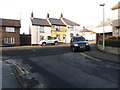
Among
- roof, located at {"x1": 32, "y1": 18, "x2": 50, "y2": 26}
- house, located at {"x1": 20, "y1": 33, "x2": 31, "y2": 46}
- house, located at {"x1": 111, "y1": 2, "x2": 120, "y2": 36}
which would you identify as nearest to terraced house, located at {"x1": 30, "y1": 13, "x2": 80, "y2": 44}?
roof, located at {"x1": 32, "y1": 18, "x2": 50, "y2": 26}

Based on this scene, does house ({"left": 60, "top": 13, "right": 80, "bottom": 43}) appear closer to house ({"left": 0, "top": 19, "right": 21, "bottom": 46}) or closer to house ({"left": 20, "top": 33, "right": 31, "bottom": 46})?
house ({"left": 20, "top": 33, "right": 31, "bottom": 46})

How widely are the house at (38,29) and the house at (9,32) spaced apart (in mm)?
4703

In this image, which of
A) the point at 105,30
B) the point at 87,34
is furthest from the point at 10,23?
the point at 87,34

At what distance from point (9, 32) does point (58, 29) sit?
15685 mm

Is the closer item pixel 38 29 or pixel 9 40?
pixel 9 40

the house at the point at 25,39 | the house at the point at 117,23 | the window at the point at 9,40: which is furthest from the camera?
the house at the point at 25,39

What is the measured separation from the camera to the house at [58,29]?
43.8m

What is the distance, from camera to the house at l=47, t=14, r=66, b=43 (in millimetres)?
43750

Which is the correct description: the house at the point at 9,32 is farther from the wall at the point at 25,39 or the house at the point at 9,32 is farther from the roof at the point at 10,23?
the wall at the point at 25,39

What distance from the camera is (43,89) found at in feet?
18.6

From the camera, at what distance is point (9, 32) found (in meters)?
35.6

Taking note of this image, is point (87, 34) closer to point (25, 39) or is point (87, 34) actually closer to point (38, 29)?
point (38, 29)

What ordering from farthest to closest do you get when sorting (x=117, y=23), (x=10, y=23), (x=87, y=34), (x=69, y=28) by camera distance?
(x=87, y=34) < (x=69, y=28) < (x=10, y=23) < (x=117, y=23)

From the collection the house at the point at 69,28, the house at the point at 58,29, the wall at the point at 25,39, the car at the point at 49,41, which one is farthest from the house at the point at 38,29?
the car at the point at 49,41
